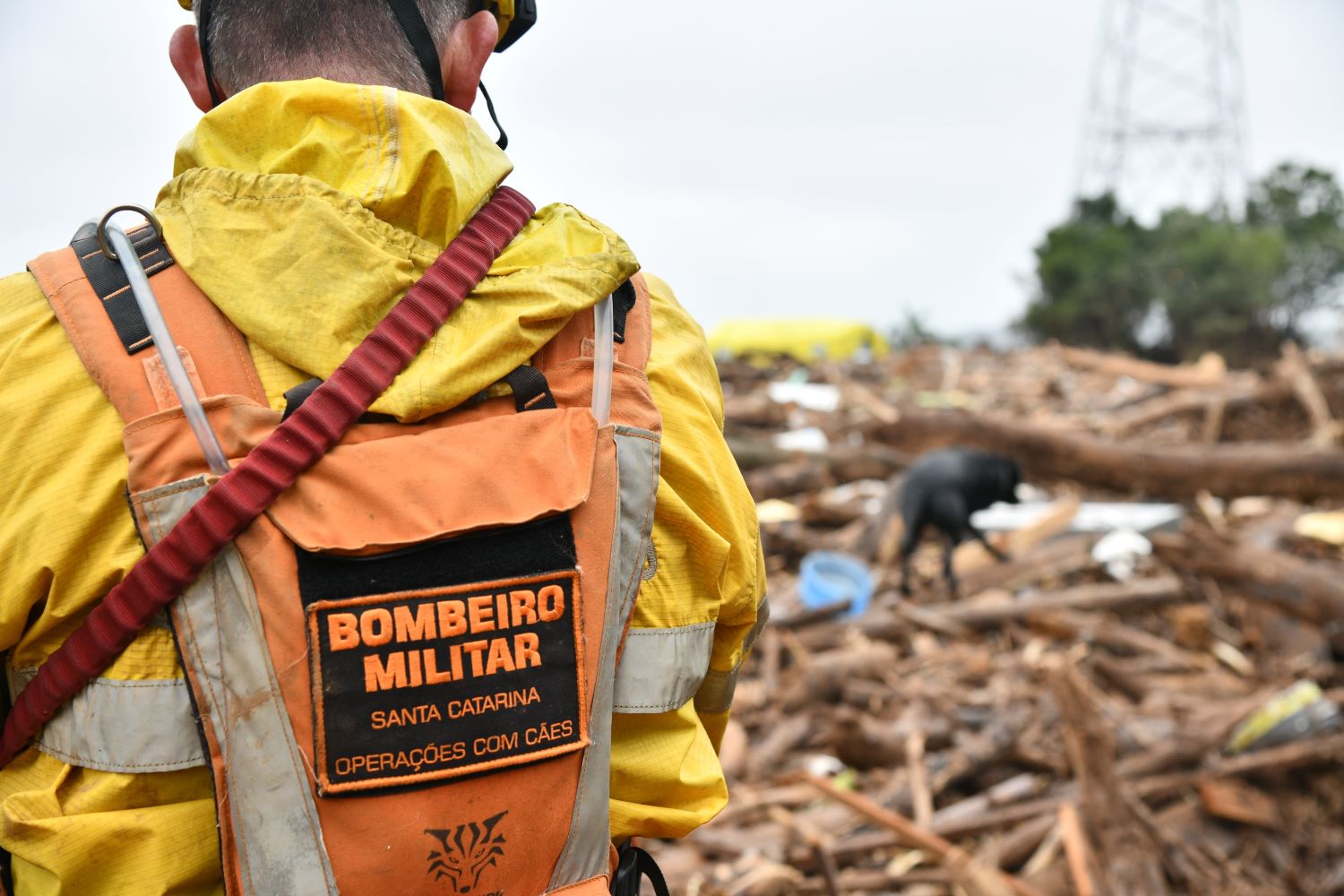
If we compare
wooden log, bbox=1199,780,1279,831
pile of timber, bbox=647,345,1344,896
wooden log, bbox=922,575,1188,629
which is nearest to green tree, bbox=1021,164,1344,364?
pile of timber, bbox=647,345,1344,896

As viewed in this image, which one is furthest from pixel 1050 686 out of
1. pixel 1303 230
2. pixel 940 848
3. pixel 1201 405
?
pixel 1303 230

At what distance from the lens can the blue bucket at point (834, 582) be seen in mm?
8398

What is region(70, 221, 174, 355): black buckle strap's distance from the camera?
142 centimetres

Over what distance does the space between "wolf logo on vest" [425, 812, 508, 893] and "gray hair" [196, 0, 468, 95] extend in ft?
3.82

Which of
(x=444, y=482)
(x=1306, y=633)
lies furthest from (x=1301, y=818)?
(x=444, y=482)

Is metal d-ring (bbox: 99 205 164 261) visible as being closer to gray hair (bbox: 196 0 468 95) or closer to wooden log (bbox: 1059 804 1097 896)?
gray hair (bbox: 196 0 468 95)

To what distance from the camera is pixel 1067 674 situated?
4734mm

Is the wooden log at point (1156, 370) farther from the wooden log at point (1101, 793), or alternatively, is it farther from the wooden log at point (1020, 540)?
the wooden log at point (1101, 793)

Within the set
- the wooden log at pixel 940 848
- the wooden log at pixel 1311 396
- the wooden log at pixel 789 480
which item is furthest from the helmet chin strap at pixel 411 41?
the wooden log at pixel 1311 396

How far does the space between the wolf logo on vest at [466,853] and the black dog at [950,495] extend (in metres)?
7.92

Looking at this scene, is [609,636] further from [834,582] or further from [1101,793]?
[834,582]

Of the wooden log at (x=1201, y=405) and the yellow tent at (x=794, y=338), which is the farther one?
Result: the yellow tent at (x=794, y=338)

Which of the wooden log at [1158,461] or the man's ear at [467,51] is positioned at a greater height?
the man's ear at [467,51]

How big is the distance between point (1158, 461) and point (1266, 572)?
3113 millimetres
